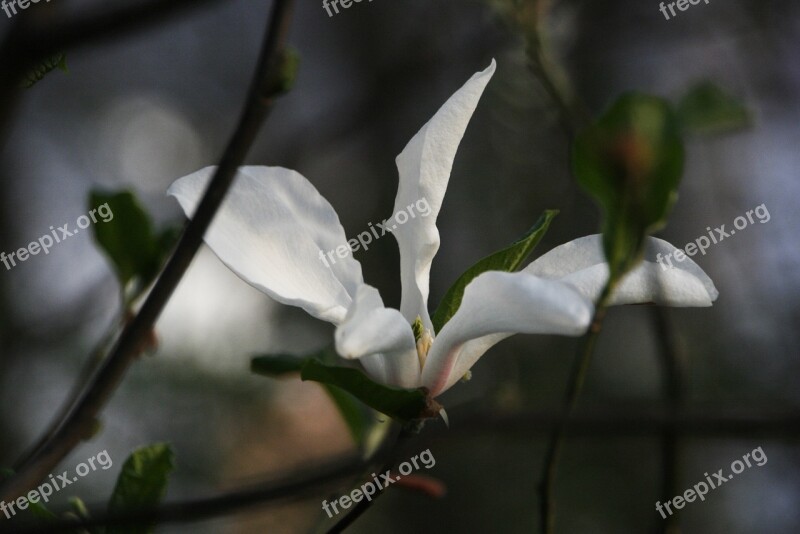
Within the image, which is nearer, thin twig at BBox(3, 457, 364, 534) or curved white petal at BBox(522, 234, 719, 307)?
thin twig at BBox(3, 457, 364, 534)

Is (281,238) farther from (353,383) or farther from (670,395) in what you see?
(670,395)

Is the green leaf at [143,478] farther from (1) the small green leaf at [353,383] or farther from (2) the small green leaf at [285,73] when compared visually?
(2) the small green leaf at [285,73]

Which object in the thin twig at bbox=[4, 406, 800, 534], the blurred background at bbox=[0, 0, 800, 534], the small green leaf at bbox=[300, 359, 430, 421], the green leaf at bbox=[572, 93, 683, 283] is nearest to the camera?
the thin twig at bbox=[4, 406, 800, 534]

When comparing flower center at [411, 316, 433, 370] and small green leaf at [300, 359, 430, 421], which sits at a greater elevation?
small green leaf at [300, 359, 430, 421]

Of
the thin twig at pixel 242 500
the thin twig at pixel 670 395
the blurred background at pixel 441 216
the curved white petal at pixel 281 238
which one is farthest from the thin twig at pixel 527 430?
the blurred background at pixel 441 216

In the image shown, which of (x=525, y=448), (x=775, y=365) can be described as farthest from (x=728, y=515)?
(x=775, y=365)

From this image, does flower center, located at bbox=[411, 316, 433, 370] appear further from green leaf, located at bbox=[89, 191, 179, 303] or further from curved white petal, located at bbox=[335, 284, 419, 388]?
green leaf, located at bbox=[89, 191, 179, 303]

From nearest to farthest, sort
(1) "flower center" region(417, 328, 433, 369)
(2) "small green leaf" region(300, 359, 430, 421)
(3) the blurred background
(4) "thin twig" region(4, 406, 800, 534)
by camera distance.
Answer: (4) "thin twig" region(4, 406, 800, 534)
(2) "small green leaf" region(300, 359, 430, 421)
(1) "flower center" region(417, 328, 433, 369)
(3) the blurred background

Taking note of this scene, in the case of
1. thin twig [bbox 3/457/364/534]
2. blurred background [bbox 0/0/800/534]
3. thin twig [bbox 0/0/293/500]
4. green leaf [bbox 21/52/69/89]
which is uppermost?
green leaf [bbox 21/52/69/89]

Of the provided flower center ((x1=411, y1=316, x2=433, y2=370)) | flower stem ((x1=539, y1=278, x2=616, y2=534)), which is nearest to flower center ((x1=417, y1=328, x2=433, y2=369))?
flower center ((x1=411, y1=316, x2=433, y2=370))

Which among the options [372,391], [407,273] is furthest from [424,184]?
[372,391]
